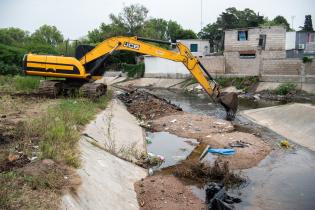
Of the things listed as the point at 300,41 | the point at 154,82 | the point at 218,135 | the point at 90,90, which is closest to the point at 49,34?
the point at 154,82

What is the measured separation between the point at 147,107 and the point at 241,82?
16045mm

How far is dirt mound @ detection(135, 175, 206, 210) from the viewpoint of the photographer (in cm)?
754

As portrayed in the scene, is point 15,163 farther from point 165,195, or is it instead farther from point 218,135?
point 218,135

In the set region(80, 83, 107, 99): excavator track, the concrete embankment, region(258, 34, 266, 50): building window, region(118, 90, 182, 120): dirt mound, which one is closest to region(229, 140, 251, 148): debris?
the concrete embankment

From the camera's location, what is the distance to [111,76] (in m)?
48.6

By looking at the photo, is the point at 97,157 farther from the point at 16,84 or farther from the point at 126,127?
the point at 16,84

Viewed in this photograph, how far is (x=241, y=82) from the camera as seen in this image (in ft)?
109

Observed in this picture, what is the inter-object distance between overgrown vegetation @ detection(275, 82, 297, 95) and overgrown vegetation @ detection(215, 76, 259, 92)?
3.34 metres

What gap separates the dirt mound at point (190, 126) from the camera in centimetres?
1484

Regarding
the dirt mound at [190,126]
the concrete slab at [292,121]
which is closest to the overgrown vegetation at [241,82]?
the concrete slab at [292,121]

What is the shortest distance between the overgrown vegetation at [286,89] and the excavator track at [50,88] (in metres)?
18.7

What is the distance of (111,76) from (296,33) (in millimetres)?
25032

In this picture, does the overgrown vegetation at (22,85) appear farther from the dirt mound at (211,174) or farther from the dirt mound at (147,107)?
the dirt mound at (211,174)

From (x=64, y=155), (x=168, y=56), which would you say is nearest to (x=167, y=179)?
(x=64, y=155)
